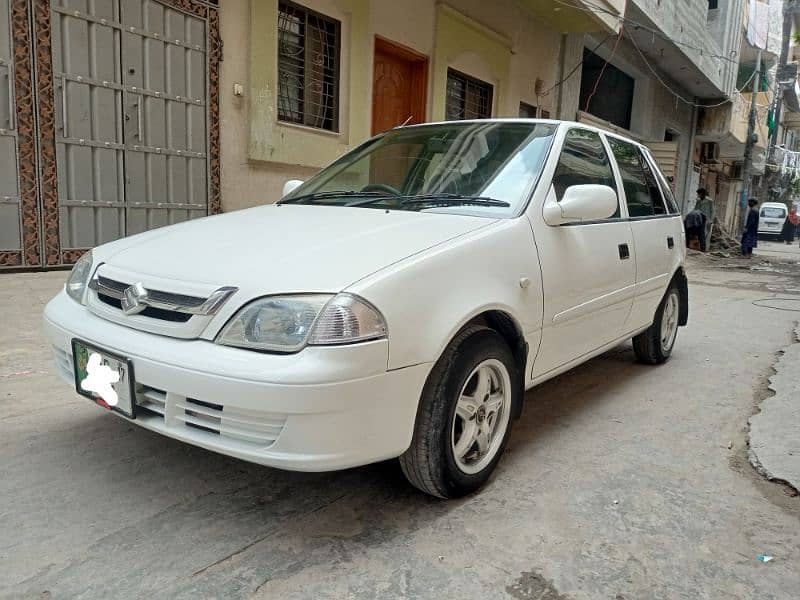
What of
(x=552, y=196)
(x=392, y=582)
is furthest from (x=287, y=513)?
(x=552, y=196)

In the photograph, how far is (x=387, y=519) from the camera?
7.64 ft

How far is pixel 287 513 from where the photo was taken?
234 cm

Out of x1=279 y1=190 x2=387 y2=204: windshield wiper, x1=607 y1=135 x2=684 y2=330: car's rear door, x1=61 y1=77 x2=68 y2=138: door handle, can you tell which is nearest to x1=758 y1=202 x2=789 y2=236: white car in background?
x1=607 y1=135 x2=684 y2=330: car's rear door

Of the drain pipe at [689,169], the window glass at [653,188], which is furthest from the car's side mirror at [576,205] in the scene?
the drain pipe at [689,169]

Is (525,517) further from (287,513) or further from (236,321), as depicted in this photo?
(236,321)

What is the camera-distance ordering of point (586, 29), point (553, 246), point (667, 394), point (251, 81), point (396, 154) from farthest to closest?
point (586, 29), point (251, 81), point (667, 394), point (396, 154), point (553, 246)

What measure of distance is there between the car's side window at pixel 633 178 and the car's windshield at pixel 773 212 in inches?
1286

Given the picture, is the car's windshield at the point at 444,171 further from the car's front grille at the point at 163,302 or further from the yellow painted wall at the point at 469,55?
the yellow painted wall at the point at 469,55

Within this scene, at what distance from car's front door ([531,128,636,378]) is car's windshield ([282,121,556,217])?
0.15 metres

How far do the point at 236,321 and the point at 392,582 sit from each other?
931 millimetres

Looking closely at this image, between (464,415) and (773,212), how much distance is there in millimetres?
35439

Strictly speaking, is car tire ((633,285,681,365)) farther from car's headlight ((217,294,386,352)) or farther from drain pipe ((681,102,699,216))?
drain pipe ((681,102,699,216))

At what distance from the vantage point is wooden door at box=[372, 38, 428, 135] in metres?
8.95

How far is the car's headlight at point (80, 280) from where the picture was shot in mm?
2561
